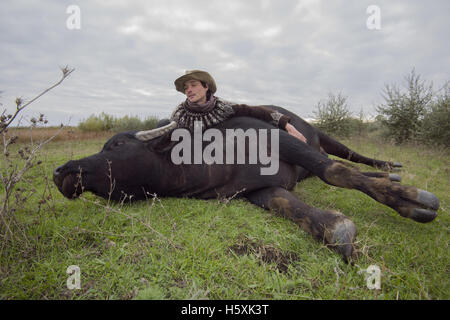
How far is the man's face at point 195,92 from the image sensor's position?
338cm

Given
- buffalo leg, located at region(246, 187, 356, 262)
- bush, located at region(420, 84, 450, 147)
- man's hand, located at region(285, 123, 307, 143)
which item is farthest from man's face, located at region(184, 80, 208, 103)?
bush, located at region(420, 84, 450, 147)

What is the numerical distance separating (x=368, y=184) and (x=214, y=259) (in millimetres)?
1528

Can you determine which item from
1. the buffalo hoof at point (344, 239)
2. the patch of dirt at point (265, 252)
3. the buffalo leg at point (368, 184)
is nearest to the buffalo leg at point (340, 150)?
the buffalo leg at point (368, 184)

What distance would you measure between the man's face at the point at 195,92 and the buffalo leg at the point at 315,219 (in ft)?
5.29

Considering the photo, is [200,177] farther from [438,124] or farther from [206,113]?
[438,124]

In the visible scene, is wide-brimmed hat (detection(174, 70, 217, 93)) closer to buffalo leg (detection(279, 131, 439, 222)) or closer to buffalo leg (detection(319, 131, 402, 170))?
buffalo leg (detection(279, 131, 439, 222))

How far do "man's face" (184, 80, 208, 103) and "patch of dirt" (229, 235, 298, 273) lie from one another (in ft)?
7.18

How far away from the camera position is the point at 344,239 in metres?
1.69

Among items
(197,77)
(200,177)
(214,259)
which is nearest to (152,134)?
(200,177)

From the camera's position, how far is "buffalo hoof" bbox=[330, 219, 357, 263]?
1627 millimetres

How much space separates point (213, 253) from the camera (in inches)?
66.1
